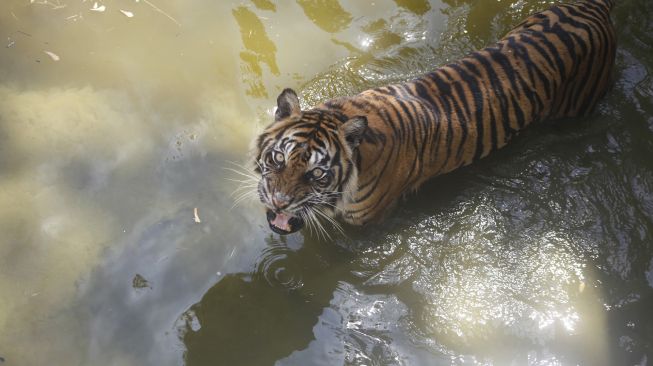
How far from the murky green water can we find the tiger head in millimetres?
683

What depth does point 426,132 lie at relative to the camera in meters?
3.54

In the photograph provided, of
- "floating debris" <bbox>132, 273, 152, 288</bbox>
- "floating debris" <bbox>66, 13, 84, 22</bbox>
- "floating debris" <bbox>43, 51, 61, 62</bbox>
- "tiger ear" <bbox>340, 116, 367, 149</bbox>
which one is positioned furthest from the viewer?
"floating debris" <bbox>66, 13, 84, 22</bbox>

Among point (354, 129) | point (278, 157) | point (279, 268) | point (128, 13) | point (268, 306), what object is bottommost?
point (268, 306)

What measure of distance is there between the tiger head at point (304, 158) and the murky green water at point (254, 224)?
0.68 metres

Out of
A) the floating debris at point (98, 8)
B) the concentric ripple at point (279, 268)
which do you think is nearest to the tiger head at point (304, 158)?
the concentric ripple at point (279, 268)

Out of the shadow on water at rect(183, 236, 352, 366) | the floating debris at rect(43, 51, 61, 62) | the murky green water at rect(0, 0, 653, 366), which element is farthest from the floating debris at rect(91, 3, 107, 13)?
the shadow on water at rect(183, 236, 352, 366)

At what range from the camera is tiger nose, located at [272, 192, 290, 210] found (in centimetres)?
298

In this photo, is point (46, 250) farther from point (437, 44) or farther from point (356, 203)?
point (437, 44)

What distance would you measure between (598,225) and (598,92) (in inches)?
38.2

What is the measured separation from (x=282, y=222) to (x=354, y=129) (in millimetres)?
732

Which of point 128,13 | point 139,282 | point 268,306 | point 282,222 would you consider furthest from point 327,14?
point 139,282

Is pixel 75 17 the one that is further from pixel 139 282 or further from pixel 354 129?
pixel 354 129

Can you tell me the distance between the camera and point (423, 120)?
3.53m

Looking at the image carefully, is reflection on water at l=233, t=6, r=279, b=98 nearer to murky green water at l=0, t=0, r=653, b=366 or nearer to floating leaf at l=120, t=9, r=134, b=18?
murky green water at l=0, t=0, r=653, b=366
